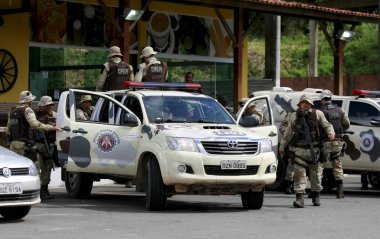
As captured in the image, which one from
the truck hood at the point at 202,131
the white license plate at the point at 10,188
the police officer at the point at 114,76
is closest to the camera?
the white license plate at the point at 10,188

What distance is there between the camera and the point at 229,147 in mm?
13922

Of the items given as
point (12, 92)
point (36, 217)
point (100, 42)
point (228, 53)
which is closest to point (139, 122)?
point (36, 217)

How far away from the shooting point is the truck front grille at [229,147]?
13.8 m

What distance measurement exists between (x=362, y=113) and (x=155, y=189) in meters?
6.11

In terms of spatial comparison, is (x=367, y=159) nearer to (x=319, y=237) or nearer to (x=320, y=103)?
(x=320, y=103)

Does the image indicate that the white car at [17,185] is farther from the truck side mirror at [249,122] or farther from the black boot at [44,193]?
the truck side mirror at [249,122]

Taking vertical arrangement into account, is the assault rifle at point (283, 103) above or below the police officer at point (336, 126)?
above

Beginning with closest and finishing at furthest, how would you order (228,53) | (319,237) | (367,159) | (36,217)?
(319,237) → (36,217) → (367,159) → (228,53)

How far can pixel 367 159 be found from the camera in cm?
1827

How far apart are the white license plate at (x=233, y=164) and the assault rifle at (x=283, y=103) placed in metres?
5.54

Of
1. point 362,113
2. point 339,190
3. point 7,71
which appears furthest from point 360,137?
point 7,71

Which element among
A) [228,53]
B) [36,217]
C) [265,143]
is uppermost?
[228,53]

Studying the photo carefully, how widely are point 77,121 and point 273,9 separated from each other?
404 inches

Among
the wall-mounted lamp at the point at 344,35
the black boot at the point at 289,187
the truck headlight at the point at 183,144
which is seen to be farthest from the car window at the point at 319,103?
the wall-mounted lamp at the point at 344,35
